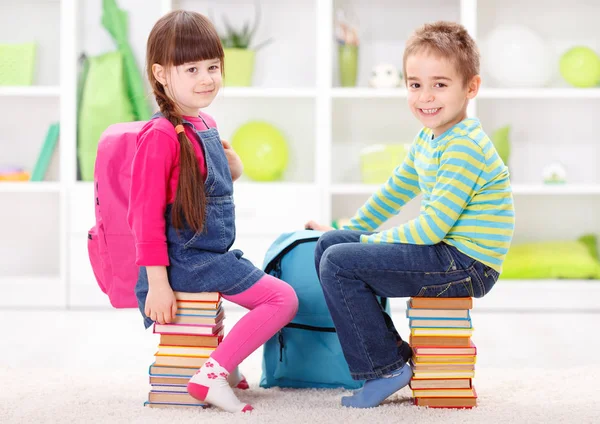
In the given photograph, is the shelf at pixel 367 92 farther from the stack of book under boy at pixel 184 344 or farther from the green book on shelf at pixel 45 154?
the stack of book under boy at pixel 184 344

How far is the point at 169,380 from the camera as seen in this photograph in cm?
182

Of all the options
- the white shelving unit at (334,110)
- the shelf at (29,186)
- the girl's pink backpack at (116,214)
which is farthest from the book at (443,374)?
the shelf at (29,186)

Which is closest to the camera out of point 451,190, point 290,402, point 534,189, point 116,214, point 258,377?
point 451,190

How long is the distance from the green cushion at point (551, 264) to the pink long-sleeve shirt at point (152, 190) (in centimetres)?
188

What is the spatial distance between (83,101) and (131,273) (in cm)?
148

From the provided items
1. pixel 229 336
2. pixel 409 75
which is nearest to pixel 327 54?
pixel 409 75

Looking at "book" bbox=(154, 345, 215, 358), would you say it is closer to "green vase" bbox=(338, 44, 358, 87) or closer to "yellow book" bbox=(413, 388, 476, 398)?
"yellow book" bbox=(413, 388, 476, 398)

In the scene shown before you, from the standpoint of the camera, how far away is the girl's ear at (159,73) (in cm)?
187

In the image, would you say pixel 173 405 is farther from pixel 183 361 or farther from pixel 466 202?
pixel 466 202

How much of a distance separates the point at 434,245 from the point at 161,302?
23.7 inches

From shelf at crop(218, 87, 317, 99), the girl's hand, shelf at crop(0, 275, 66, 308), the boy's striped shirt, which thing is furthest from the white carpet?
shelf at crop(218, 87, 317, 99)

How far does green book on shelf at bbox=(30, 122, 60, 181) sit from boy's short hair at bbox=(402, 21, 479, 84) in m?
1.94

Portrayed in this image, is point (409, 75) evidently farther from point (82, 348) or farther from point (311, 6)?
point (311, 6)

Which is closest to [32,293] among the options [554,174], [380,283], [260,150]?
[260,150]
